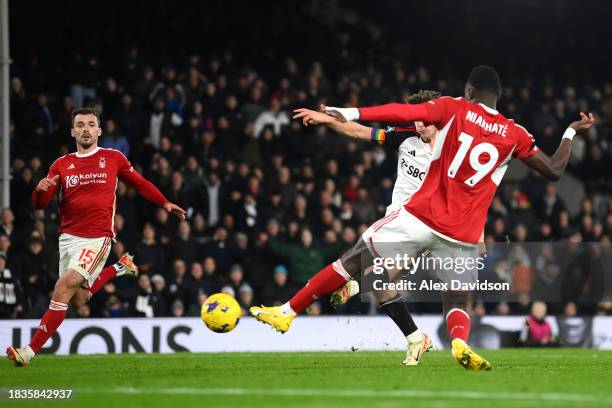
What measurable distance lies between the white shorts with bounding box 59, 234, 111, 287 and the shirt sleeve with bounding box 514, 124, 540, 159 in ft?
15.0

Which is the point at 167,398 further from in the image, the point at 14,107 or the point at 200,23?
the point at 200,23

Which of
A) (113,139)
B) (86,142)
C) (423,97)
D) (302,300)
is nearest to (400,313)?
(302,300)

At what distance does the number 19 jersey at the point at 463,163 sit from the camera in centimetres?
1013

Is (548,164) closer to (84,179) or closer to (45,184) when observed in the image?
(84,179)

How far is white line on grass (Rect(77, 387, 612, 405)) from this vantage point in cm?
829

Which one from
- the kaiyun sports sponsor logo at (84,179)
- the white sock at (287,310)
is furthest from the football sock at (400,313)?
the kaiyun sports sponsor logo at (84,179)

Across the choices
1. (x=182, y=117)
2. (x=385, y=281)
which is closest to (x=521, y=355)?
(x=385, y=281)

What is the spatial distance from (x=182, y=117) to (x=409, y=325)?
10582mm

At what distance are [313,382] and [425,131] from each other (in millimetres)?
3368

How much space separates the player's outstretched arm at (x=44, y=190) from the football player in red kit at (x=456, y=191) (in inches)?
116

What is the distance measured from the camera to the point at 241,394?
28.0 ft

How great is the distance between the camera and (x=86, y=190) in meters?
12.4

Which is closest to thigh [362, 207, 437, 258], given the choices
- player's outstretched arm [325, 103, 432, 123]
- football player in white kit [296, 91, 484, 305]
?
football player in white kit [296, 91, 484, 305]

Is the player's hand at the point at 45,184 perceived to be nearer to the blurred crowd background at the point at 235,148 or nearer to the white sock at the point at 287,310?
the white sock at the point at 287,310
